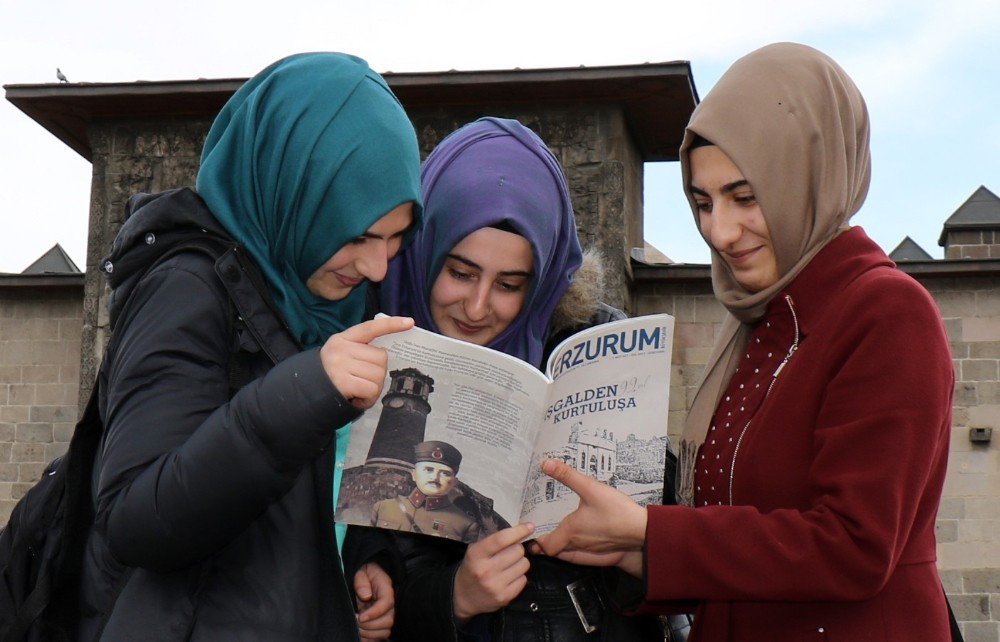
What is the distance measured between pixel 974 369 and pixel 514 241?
319 inches

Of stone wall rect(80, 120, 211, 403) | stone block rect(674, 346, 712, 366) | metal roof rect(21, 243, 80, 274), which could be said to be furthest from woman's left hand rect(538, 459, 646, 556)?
metal roof rect(21, 243, 80, 274)

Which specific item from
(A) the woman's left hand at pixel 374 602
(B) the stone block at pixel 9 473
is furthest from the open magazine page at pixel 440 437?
(B) the stone block at pixel 9 473

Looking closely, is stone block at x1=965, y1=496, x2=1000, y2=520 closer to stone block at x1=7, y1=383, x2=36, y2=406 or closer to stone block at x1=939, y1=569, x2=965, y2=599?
stone block at x1=939, y1=569, x2=965, y2=599

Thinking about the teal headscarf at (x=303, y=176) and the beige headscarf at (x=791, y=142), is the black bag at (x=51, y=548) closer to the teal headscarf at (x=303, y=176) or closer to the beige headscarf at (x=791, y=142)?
the teal headscarf at (x=303, y=176)

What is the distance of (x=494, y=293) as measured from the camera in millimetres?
2475

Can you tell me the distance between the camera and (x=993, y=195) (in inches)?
467

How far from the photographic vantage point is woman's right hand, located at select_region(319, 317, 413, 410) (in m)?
1.61

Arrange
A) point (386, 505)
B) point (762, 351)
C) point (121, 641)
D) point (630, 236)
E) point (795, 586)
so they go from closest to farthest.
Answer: point (121, 641) → point (795, 586) → point (386, 505) → point (762, 351) → point (630, 236)

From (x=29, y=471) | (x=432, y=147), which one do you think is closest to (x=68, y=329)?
(x=29, y=471)

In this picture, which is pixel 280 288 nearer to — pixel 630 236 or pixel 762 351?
pixel 762 351

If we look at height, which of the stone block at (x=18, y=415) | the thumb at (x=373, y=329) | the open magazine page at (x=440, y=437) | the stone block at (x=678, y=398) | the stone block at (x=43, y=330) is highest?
the stone block at (x=43, y=330)

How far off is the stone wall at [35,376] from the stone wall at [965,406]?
5.23 meters

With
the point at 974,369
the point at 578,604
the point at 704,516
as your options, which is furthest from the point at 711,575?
the point at 974,369

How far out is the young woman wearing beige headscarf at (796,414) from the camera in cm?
177
